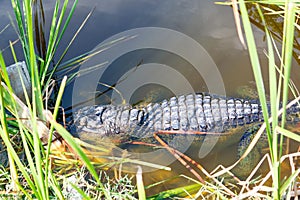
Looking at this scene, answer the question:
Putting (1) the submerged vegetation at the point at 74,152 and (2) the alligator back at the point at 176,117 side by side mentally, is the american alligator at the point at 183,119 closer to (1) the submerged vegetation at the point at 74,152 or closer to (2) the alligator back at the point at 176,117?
(2) the alligator back at the point at 176,117

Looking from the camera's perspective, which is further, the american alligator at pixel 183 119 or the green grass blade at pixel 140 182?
the american alligator at pixel 183 119

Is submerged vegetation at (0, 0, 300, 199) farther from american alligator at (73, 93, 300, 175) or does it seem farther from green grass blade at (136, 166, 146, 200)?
american alligator at (73, 93, 300, 175)

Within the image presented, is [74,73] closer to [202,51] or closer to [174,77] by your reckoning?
[174,77]

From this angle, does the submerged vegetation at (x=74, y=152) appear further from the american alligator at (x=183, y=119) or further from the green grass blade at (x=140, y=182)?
the american alligator at (x=183, y=119)

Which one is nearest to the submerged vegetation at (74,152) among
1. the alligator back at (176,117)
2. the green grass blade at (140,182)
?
the green grass blade at (140,182)

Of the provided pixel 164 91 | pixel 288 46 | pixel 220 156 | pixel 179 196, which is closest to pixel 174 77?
pixel 164 91

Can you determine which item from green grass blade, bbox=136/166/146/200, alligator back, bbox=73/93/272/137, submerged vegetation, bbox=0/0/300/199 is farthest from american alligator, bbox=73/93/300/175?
green grass blade, bbox=136/166/146/200
